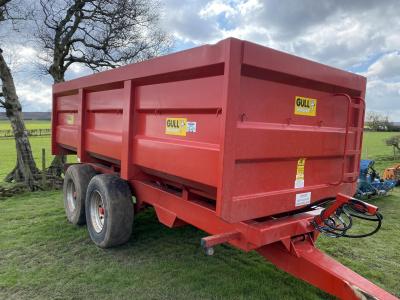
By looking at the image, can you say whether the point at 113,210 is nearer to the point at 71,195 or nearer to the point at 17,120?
the point at 71,195

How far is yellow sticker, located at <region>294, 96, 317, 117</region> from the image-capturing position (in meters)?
2.83

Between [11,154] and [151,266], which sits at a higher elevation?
[151,266]

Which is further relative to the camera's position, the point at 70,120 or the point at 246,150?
the point at 70,120

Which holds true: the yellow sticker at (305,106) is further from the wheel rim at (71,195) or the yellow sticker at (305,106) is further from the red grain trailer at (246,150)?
the wheel rim at (71,195)

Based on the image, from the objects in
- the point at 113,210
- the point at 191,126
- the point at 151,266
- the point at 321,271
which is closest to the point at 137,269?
the point at 151,266

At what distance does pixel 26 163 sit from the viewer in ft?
28.6

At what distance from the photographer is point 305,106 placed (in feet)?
9.50

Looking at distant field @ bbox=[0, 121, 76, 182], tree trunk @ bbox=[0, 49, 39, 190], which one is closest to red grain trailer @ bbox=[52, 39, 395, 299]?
tree trunk @ bbox=[0, 49, 39, 190]

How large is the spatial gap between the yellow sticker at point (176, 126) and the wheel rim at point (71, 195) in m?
2.79

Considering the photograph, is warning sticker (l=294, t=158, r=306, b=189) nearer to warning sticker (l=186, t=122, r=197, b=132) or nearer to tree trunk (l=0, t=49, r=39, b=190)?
warning sticker (l=186, t=122, r=197, b=132)

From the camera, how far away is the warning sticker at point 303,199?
2.92 metres

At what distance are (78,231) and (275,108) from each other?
11.4 feet

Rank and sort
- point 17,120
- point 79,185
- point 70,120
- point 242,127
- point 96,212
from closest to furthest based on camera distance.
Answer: point 242,127 < point 96,212 < point 79,185 < point 70,120 < point 17,120

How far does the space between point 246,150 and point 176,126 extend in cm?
77
